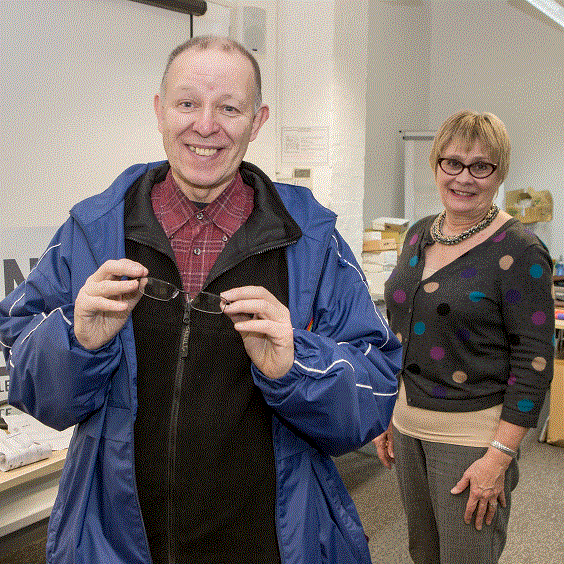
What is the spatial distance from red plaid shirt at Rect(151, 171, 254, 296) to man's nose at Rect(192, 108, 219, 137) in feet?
0.50

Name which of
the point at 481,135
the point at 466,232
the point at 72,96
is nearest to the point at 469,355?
the point at 466,232

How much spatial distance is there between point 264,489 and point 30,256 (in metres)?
1.99

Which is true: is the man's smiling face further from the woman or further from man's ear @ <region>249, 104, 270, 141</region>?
the woman

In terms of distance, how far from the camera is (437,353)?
1766 millimetres

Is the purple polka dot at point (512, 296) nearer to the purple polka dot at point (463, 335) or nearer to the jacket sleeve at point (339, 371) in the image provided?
the purple polka dot at point (463, 335)

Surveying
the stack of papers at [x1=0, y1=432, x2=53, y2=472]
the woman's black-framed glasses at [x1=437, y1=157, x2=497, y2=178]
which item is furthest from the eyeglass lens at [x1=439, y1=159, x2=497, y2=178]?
the stack of papers at [x1=0, y1=432, x2=53, y2=472]

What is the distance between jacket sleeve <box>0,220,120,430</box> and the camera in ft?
3.27

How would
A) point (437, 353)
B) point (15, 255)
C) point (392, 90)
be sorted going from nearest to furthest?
point (437, 353), point (15, 255), point (392, 90)


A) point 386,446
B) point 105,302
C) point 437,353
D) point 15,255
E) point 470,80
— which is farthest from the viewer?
point 470,80

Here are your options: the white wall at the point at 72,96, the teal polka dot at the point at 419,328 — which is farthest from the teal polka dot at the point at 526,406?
the white wall at the point at 72,96

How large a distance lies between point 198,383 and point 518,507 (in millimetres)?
2917

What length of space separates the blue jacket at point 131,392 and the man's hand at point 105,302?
31mm

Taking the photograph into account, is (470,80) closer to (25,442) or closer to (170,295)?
(25,442)

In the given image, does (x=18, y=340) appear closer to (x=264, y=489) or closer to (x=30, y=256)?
(x=264, y=489)
